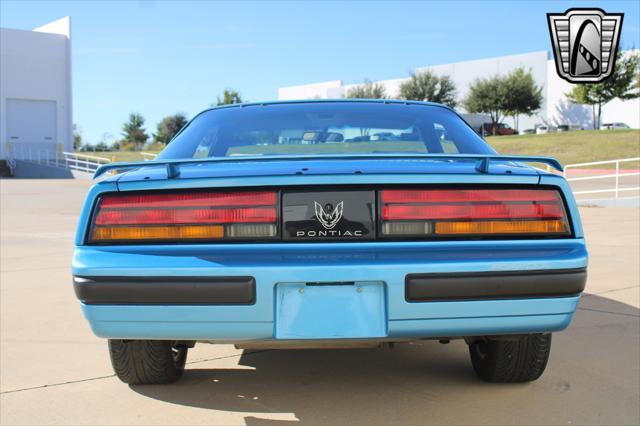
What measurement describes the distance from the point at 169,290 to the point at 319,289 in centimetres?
51

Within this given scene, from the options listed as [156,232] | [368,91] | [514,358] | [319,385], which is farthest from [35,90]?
[514,358]

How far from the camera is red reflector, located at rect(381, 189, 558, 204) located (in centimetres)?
242

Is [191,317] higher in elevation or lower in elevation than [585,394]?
higher

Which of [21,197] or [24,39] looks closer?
[21,197]

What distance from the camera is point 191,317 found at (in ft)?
7.80

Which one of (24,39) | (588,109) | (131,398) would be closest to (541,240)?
(131,398)

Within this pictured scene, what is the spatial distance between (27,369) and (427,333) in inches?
84.7

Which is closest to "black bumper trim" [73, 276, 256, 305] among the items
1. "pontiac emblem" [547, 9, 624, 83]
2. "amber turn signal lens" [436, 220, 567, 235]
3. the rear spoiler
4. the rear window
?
the rear spoiler

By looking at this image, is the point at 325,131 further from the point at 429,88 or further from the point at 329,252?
the point at 429,88

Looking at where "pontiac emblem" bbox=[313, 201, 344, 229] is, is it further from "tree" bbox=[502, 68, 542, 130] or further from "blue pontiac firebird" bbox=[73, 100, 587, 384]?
"tree" bbox=[502, 68, 542, 130]

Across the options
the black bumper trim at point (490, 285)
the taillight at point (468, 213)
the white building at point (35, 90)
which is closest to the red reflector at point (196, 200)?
the taillight at point (468, 213)

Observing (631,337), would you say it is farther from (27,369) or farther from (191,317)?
(27,369)

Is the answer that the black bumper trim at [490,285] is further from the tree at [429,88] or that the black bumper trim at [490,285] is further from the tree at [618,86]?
the tree at [429,88]

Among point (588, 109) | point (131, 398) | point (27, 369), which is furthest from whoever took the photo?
point (588, 109)
